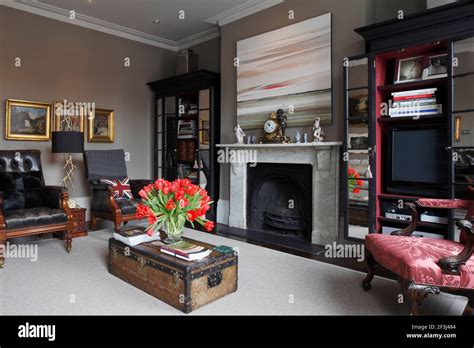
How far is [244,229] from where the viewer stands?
4.85 meters

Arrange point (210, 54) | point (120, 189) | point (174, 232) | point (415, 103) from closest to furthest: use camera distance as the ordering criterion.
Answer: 1. point (174, 232)
2. point (415, 103)
3. point (120, 189)
4. point (210, 54)

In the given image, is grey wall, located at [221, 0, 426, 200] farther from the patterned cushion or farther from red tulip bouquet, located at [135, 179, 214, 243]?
red tulip bouquet, located at [135, 179, 214, 243]

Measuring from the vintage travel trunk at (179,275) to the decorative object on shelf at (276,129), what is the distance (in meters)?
2.28

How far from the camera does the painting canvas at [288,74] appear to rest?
403 centimetres

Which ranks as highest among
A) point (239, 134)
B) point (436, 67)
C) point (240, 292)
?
point (436, 67)

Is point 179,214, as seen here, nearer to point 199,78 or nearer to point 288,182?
point 288,182

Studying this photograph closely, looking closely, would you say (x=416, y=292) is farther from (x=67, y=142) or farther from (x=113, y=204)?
(x=67, y=142)

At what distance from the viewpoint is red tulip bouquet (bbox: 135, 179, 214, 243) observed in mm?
2326

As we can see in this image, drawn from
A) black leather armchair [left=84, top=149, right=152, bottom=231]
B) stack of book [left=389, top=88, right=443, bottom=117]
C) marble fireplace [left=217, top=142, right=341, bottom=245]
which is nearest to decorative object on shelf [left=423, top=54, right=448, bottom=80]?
stack of book [left=389, top=88, right=443, bottom=117]

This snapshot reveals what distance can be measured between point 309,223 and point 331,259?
831 mm

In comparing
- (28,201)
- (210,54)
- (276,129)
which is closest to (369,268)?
(276,129)

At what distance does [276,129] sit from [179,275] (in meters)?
2.79

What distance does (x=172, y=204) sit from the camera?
7.61 ft

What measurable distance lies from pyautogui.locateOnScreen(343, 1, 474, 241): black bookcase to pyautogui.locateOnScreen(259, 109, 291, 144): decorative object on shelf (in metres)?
1.05
